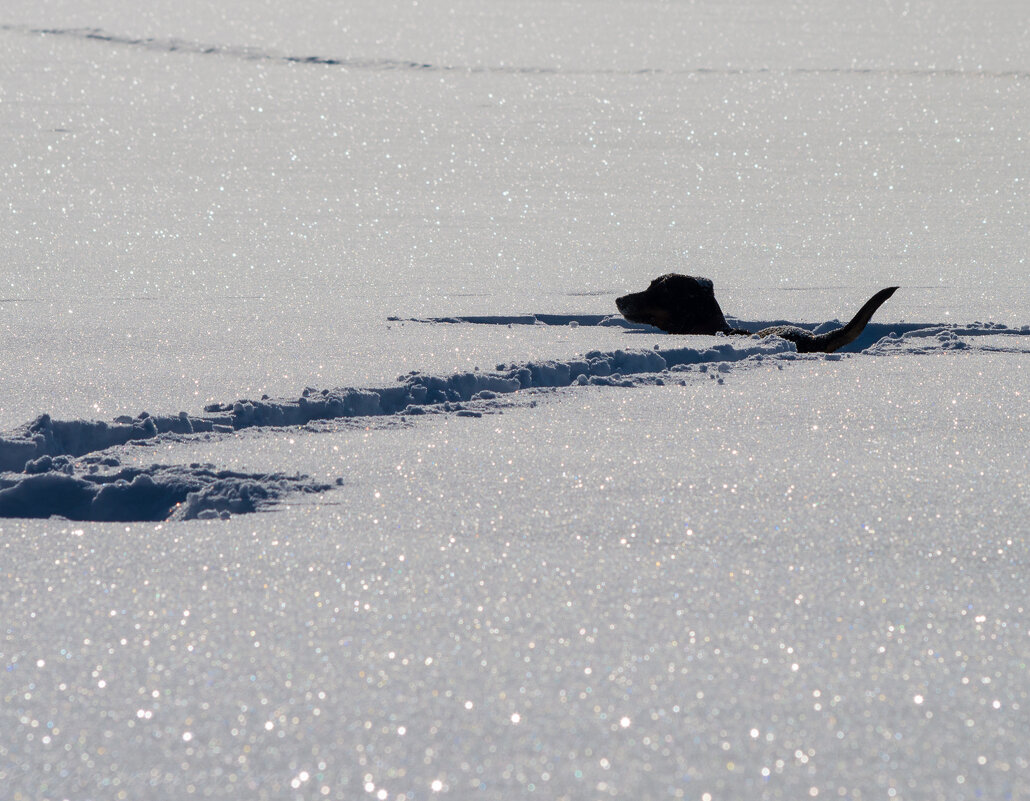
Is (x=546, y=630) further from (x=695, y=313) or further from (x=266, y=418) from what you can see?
(x=695, y=313)

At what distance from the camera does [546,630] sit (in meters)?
1.51

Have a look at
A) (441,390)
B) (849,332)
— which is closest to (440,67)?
(849,332)

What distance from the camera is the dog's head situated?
3896 millimetres

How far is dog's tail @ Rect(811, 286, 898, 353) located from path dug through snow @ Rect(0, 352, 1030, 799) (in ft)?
4.48

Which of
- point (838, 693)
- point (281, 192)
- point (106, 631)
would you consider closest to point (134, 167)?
point (281, 192)

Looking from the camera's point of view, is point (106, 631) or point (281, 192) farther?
point (281, 192)

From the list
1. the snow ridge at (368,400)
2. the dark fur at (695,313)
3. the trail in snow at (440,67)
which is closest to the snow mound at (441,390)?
the snow ridge at (368,400)

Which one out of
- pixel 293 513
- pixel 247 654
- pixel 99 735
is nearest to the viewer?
pixel 99 735

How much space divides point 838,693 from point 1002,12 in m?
21.6

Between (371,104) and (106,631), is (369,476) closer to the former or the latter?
(106,631)

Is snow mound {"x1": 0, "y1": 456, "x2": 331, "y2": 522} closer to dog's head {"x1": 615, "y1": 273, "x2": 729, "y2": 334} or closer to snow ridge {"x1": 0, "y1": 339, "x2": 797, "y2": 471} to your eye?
snow ridge {"x1": 0, "y1": 339, "x2": 797, "y2": 471}

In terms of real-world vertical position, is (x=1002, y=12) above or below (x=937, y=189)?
above

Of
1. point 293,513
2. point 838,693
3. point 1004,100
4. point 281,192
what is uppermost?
point 1004,100

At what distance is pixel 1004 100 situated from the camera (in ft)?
37.6
